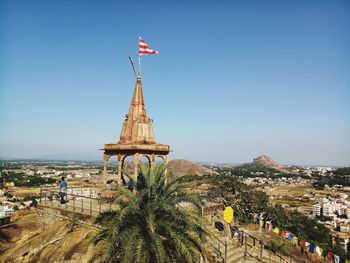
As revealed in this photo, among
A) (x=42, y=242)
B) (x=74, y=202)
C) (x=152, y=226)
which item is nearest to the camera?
(x=152, y=226)

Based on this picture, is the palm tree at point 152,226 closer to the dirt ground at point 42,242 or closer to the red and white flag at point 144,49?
the dirt ground at point 42,242

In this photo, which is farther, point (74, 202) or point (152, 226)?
point (74, 202)

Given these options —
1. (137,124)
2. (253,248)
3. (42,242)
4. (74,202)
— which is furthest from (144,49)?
(253,248)

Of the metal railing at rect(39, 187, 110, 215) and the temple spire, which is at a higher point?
the temple spire

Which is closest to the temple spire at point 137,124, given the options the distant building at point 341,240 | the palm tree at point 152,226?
the palm tree at point 152,226

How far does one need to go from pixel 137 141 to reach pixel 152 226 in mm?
6819

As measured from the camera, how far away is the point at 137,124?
47.8 feet

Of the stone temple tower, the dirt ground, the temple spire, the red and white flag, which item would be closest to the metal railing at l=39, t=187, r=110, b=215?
the dirt ground

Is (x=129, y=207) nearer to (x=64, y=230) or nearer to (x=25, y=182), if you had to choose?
(x=64, y=230)

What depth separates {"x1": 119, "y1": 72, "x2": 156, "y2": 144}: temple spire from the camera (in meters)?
14.4

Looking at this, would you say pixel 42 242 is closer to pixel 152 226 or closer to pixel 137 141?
→ pixel 137 141

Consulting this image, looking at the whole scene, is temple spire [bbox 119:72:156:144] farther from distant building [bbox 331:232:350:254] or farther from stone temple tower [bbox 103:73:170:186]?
distant building [bbox 331:232:350:254]

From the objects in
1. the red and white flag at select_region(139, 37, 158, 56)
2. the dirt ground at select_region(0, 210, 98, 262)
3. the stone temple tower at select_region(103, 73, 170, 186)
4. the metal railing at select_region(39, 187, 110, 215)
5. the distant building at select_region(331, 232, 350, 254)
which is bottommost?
the distant building at select_region(331, 232, 350, 254)

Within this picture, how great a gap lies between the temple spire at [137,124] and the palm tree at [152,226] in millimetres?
5162
